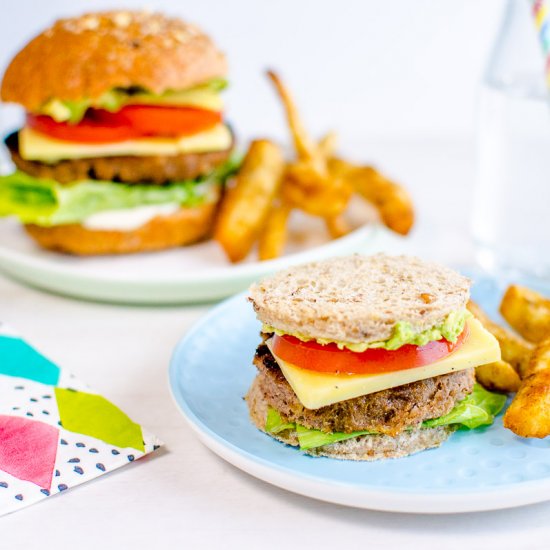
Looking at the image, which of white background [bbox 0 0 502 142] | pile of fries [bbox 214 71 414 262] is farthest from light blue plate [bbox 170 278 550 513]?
white background [bbox 0 0 502 142]

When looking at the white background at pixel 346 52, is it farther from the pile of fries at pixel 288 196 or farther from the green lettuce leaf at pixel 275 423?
the green lettuce leaf at pixel 275 423

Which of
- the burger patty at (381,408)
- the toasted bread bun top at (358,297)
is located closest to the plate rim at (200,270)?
the toasted bread bun top at (358,297)

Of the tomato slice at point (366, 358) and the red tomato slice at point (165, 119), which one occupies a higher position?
the red tomato slice at point (165, 119)

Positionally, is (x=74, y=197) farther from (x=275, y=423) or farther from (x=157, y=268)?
(x=275, y=423)

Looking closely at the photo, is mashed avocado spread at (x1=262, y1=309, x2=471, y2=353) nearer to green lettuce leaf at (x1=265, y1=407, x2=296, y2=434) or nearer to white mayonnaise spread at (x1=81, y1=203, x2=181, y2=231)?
green lettuce leaf at (x1=265, y1=407, x2=296, y2=434)

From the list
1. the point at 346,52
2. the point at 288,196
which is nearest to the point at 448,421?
the point at 288,196

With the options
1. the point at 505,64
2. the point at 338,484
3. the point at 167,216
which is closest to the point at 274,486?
the point at 338,484

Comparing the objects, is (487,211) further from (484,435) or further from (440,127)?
(440,127)
